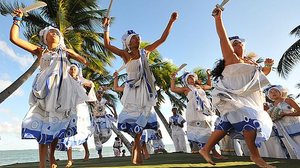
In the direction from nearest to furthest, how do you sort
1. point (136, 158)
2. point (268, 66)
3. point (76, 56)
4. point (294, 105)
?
1. point (268, 66)
2. point (76, 56)
3. point (136, 158)
4. point (294, 105)

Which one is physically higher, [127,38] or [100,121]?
[127,38]

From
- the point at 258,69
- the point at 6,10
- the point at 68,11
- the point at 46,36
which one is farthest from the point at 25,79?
the point at 258,69

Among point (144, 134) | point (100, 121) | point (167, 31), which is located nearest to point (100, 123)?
point (100, 121)

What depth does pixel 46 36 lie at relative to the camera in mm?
4410

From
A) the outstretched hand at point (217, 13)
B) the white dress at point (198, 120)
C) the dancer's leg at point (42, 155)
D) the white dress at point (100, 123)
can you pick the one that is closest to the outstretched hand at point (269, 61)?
the outstretched hand at point (217, 13)

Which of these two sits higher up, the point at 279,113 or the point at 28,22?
the point at 28,22

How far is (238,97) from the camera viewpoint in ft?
12.3

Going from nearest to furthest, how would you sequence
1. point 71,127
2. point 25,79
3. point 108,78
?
point 71,127 → point 25,79 → point 108,78

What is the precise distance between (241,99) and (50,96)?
236 centimetres

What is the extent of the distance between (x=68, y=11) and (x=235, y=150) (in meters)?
10.5

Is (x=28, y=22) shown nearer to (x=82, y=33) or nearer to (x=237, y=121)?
(x=82, y=33)

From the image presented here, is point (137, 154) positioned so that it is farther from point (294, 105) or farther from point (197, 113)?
point (294, 105)

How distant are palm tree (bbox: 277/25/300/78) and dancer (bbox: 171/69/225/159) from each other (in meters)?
8.97

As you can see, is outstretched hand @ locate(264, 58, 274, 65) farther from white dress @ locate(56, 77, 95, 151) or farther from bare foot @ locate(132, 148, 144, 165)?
white dress @ locate(56, 77, 95, 151)
